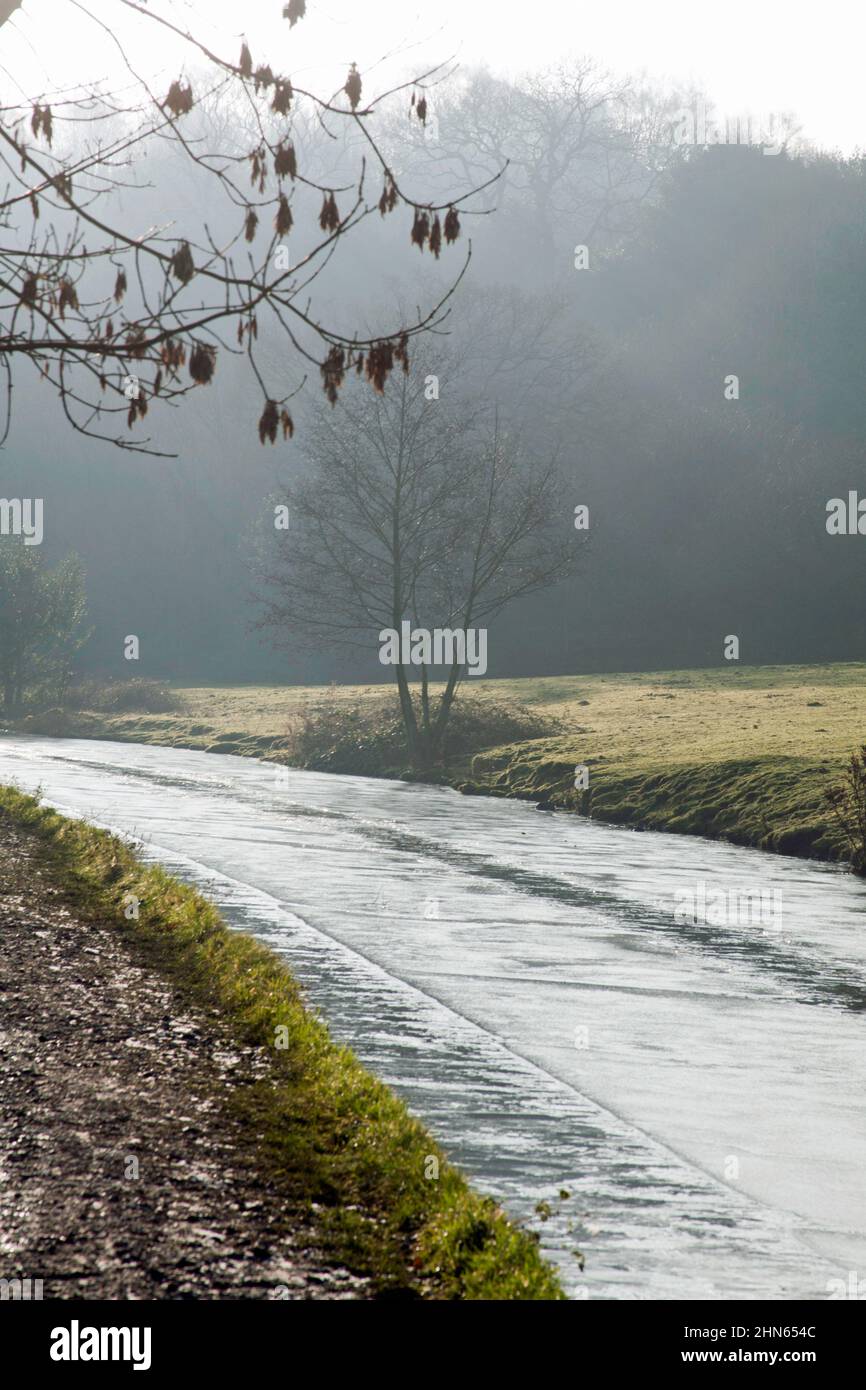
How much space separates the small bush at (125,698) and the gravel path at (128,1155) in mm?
40568

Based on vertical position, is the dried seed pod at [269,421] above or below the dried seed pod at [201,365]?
below

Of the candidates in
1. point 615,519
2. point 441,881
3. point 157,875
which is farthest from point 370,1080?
point 615,519

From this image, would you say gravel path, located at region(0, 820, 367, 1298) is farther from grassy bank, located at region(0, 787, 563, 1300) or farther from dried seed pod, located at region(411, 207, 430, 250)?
dried seed pod, located at region(411, 207, 430, 250)

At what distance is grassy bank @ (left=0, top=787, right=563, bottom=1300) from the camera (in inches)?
222

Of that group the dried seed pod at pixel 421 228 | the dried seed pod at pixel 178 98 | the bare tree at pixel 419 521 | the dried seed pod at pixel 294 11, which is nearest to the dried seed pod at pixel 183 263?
the dried seed pod at pixel 178 98

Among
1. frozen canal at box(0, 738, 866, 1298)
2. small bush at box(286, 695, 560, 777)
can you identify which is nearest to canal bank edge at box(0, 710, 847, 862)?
small bush at box(286, 695, 560, 777)

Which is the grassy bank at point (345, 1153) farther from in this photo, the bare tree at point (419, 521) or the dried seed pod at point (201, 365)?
the bare tree at point (419, 521)

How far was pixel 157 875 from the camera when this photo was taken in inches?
575

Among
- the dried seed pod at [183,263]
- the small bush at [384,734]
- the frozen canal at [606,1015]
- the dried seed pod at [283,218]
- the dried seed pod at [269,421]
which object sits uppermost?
the dried seed pod at [283,218]

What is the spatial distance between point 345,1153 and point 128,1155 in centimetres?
99

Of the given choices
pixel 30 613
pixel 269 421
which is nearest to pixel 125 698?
pixel 30 613

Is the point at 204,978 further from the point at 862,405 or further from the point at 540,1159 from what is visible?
the point at 862,405

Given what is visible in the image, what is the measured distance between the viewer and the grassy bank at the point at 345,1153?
222 inches

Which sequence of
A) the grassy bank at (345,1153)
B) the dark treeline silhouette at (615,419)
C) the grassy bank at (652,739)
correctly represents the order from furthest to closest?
1. the dark treeline silhouette at (615,419)
2. the grassy bank at (652,739)
3. the grassy bank at (345,1153)
